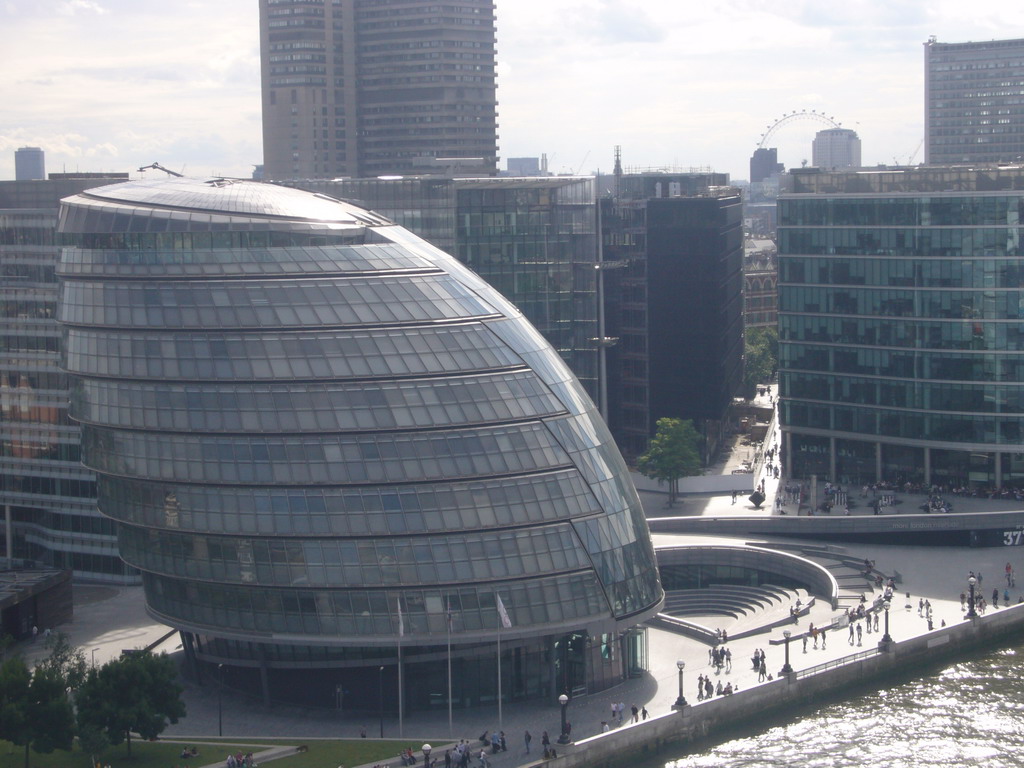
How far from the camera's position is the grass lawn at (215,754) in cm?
7175

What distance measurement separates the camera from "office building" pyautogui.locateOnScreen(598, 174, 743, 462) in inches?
5659

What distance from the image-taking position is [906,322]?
12662 cm

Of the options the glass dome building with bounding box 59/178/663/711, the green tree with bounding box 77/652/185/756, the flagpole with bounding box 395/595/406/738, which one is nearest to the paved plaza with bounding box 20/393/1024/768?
the flagpole with bounding box 395/595/406/738

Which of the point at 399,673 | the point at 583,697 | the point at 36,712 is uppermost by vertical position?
the point at 36,712

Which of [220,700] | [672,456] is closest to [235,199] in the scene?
[220,700]

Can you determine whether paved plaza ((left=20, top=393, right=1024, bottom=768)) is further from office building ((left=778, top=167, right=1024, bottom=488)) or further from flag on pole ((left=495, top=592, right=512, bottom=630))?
office building ((left=778, top=167, right=1024, bottom=488))

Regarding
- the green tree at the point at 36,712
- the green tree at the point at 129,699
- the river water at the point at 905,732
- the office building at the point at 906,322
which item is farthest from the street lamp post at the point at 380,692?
the office building at the point at 906,322

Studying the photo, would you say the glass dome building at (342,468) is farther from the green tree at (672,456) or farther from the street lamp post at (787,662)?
the green tree at (672,456)

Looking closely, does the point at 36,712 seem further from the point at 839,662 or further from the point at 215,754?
the point at 839,662

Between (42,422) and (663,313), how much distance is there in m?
57.5

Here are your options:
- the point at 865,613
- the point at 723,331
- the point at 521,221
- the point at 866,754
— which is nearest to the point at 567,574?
the point at 866,754

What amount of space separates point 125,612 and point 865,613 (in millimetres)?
44783

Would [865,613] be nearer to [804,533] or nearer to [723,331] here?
[804,533]

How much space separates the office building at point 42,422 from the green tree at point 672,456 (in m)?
42.6
